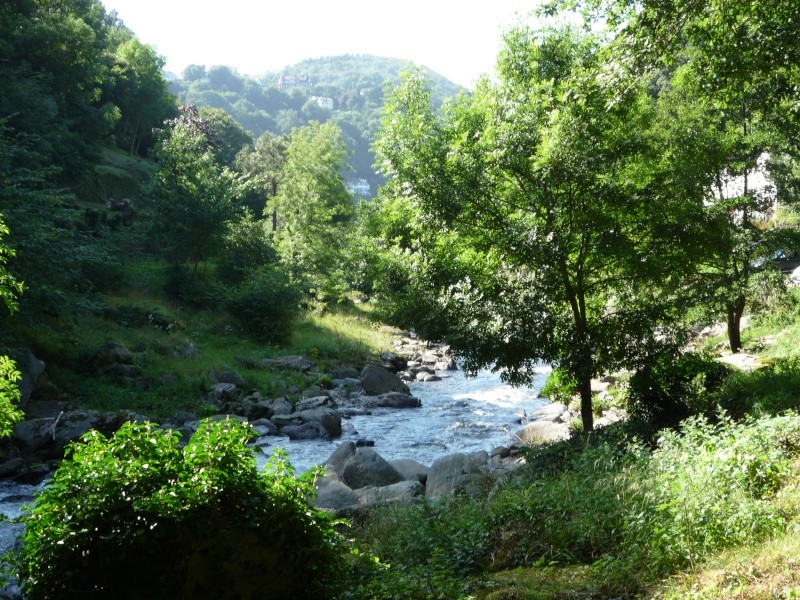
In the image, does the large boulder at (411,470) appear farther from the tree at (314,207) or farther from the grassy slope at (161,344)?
the tree at (314,207)

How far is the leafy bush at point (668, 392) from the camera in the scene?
12164 mm

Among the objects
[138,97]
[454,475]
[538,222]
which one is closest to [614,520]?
[454,475]

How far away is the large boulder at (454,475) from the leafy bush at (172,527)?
214 inches

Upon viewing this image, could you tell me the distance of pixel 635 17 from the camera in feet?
29.2

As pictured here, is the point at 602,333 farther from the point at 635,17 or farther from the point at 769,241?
the point at 769,241

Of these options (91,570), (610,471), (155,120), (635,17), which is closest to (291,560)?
(91,570)

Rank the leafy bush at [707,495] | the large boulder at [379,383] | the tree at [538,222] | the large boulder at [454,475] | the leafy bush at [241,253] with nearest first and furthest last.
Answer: the leafy bush at [707,495], the large boulder at [454,475], the tree at [538,222], the large boulder at [379,383], the leafy bush at [241,253]

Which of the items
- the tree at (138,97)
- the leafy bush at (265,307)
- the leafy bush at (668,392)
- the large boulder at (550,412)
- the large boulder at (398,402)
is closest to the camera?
the leafy bush at (668,392)

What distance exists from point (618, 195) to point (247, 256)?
25265 mm

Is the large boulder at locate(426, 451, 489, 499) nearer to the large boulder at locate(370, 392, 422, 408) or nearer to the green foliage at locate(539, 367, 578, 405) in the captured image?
the green foliage at locate(539, 367, 578, 405)

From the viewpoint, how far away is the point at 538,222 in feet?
38.7

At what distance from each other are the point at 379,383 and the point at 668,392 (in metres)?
12.6

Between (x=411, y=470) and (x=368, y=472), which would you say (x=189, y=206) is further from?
(x=368, y=472)

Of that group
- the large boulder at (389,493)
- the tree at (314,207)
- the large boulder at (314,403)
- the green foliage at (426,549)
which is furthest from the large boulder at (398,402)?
the green foliage at (426,549)
